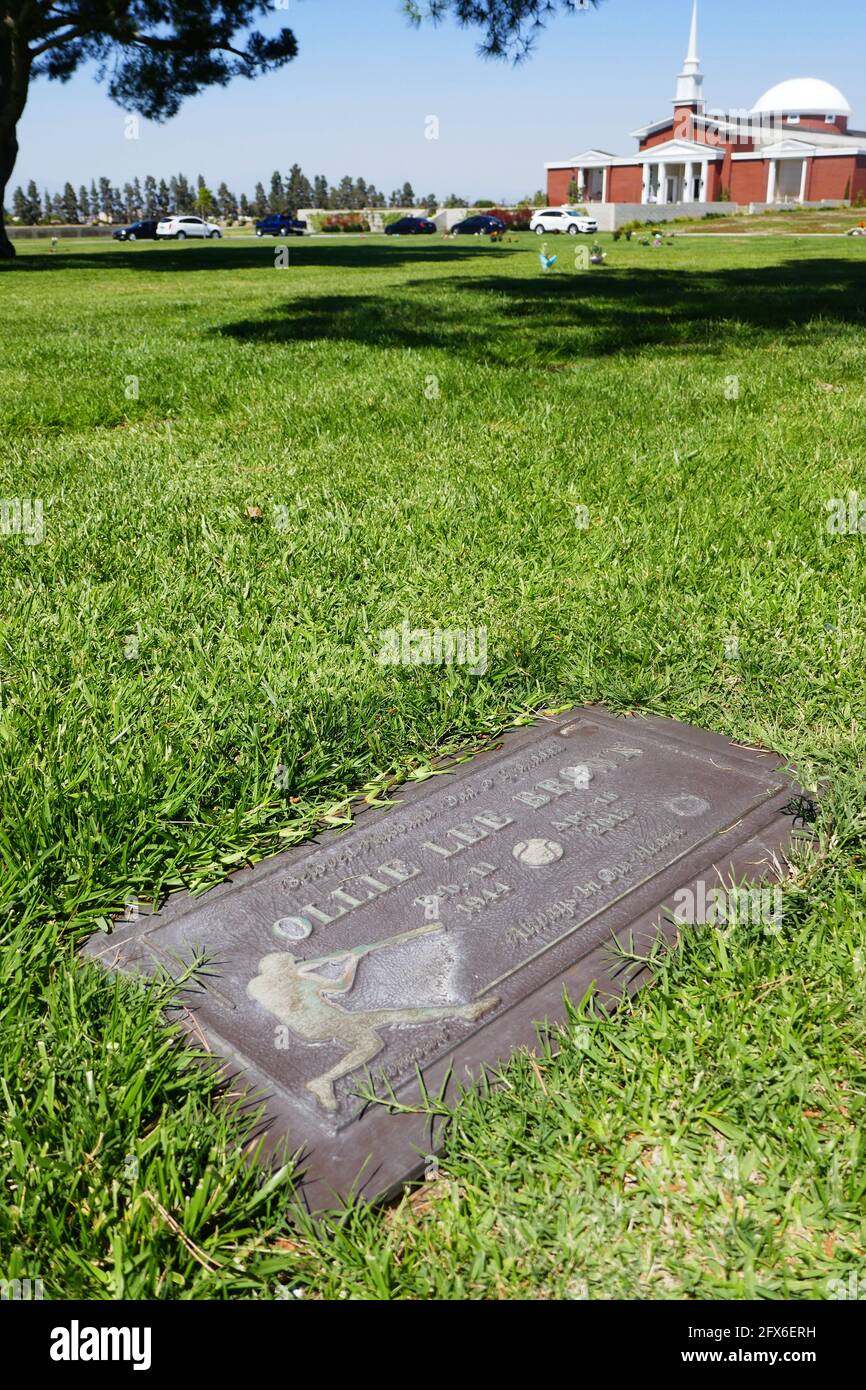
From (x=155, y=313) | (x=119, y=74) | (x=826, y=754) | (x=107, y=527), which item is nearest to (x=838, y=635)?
(x=826, y=754)

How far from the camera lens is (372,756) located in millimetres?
3188

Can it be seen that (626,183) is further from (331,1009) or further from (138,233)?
(331,1009)

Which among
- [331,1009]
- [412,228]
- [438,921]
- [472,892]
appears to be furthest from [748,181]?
[331,1009]

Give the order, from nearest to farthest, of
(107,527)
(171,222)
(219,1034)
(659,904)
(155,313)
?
(219,1034) → (659,904) → (107,527) → (155,313) → (171,222)

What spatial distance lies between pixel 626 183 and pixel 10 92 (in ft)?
Answer: 199

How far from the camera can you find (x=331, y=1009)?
2.21 m

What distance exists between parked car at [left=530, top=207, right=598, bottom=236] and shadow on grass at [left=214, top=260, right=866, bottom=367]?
3887 centimetres

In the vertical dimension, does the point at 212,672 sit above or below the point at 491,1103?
above

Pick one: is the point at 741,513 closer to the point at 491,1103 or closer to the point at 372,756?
the point at 372,756

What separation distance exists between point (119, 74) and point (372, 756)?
34033 mm

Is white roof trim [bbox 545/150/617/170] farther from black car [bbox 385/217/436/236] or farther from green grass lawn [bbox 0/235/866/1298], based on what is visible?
green grass lawn [bbox 0/235/866/1298]

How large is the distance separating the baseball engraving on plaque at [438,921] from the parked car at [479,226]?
53273mm

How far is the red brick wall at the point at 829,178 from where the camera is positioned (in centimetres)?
7012

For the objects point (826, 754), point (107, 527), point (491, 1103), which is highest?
point (107, 527)
